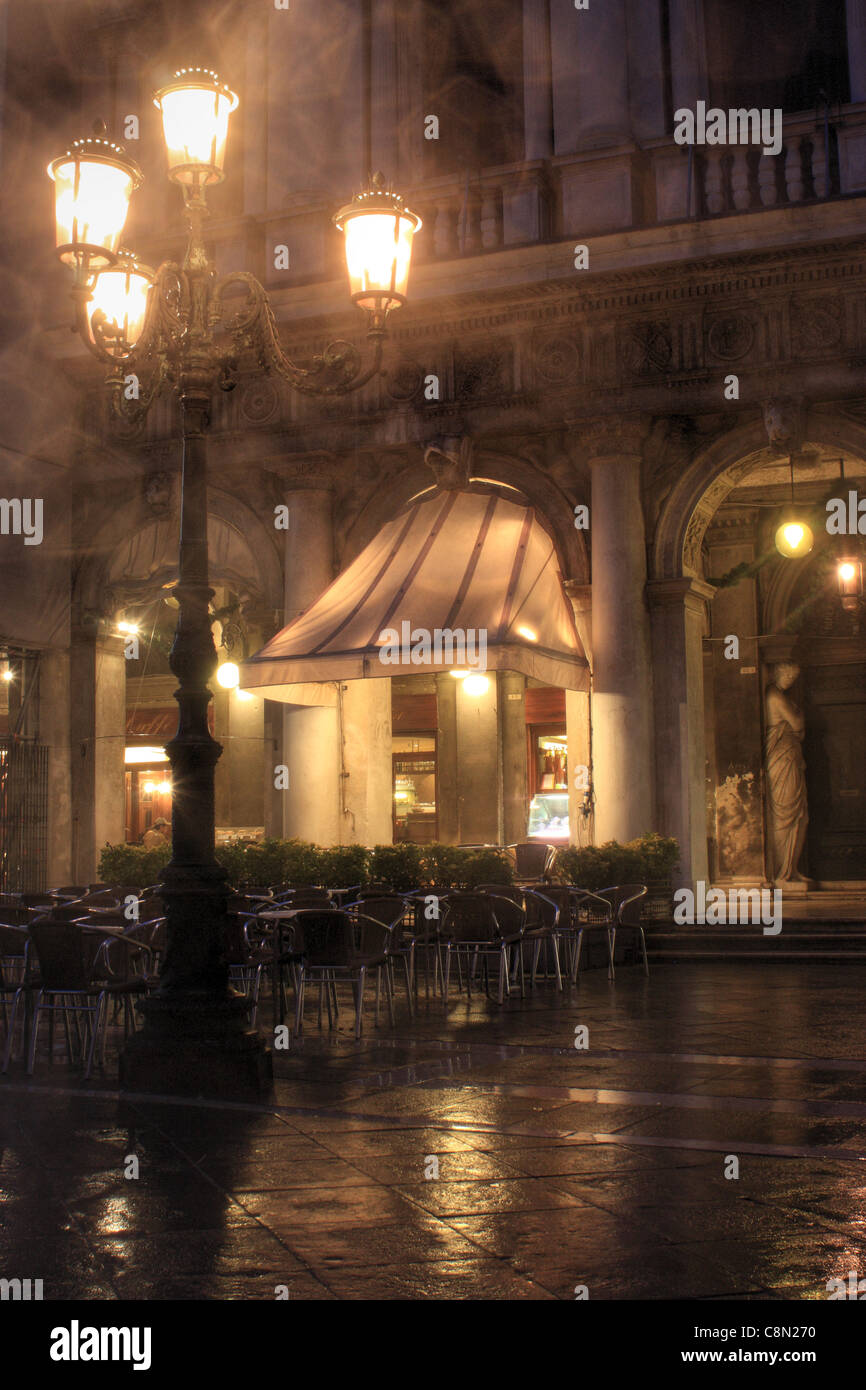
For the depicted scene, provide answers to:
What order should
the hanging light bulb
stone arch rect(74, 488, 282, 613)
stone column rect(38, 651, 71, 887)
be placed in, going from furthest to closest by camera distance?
1. stone column rect(38, 651, 71, 887)
2. stone arch rect(74, 488, 282, 613)
3. the hanging light bulb

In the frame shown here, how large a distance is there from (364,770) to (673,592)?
3.88m

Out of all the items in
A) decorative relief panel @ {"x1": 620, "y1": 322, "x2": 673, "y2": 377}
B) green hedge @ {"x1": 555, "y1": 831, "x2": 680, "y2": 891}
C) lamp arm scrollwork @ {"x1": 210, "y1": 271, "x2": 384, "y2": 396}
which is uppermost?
decorative relief panel @ {"x1": 620, "y1": 322, "x2": 673, "y2": 377}

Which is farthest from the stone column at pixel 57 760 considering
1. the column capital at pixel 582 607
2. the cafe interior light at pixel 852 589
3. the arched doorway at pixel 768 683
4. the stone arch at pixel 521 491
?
the cafe interior light at pixel 852 589

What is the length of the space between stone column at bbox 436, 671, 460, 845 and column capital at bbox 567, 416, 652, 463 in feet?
22.9

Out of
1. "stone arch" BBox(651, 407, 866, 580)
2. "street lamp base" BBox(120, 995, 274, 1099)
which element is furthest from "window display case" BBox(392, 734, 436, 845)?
"street lamp base" BBox(120, 995, 274, 1099)

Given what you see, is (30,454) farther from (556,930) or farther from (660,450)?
(556,930)

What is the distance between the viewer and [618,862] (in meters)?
13.1

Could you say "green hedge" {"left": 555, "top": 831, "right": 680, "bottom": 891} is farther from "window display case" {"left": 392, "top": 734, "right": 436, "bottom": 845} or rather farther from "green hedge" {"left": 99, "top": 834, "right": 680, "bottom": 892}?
"window display case" {"left": 392, "top": 734, "right": 436, "bottom": 845}

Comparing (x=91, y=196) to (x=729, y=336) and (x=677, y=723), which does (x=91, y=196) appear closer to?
(x=729, y=336)

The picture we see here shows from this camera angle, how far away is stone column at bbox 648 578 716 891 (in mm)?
14172

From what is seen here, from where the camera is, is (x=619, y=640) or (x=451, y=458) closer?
(x=619, y=640)
